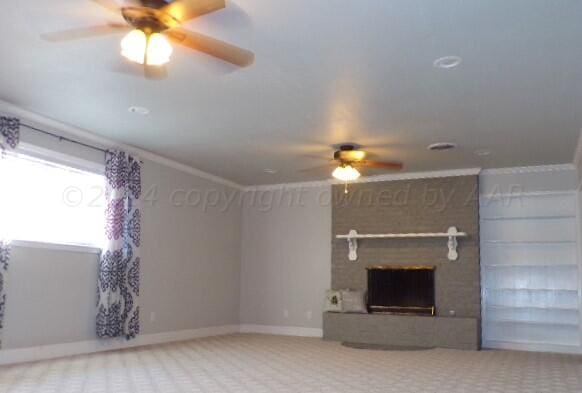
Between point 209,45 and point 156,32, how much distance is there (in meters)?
0.36

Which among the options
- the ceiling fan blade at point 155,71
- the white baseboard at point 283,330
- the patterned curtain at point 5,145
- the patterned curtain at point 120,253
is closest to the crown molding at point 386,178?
the white baseboard at point 283,330

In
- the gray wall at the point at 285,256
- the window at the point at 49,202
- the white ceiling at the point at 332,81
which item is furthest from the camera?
the gray wall at the point at 285,256

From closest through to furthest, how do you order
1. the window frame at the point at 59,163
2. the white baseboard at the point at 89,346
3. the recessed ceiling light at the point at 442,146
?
the white baseboard at the point at 89,346
the window frame at the point at 59,163
the recessed ceiling light at the point at 442,146

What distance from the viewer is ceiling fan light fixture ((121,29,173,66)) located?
3.53 metres

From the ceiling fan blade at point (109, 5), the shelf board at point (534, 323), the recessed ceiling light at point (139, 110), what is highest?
the recessed ceiling light at point (139, 110)

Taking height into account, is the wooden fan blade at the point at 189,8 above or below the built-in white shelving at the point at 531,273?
above

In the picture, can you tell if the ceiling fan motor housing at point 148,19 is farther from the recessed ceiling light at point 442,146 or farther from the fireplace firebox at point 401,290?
the fireplace firebox at point 401,290

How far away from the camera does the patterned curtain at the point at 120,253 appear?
22.4 feet

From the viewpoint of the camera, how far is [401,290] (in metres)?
8.80

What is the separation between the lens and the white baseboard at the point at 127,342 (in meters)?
5.78

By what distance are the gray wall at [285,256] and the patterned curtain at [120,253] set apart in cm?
299

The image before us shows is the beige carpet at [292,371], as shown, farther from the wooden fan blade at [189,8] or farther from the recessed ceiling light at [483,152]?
the wooden fan blade at [189,8]

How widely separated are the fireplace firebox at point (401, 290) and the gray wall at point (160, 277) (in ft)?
8.30

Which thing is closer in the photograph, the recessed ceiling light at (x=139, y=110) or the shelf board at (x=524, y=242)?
the recessed ceiling light at (x=139, y=110)
